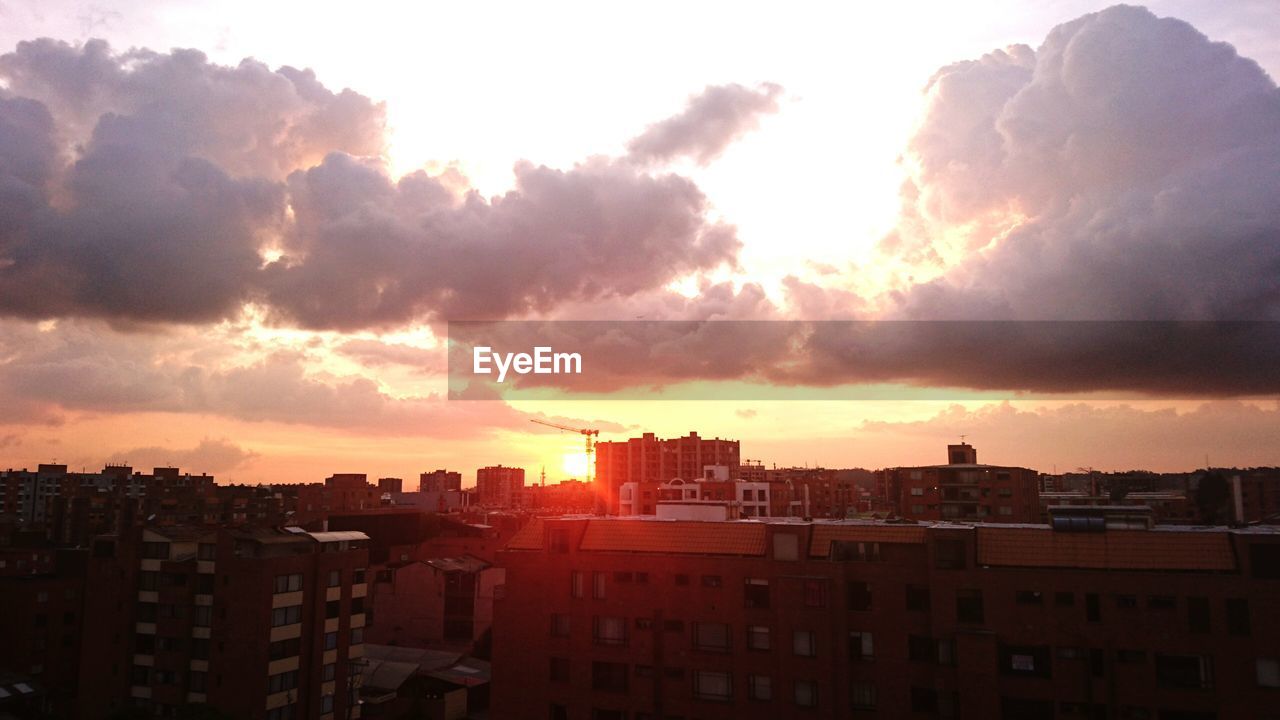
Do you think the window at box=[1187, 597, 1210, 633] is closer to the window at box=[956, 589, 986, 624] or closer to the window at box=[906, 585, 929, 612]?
the window at box=[956, 589, 986, 624]

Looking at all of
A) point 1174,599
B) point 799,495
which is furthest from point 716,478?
point 1174,599

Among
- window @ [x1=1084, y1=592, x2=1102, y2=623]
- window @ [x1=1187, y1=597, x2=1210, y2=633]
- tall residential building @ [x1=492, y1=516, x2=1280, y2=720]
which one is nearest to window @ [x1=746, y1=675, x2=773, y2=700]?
tall residential building @ [x1=492, y1=516, x2=1280, y2=720]

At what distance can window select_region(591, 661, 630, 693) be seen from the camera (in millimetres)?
49469

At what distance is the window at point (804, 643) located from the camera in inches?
1809

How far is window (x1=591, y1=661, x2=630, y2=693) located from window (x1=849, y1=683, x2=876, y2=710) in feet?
43.4

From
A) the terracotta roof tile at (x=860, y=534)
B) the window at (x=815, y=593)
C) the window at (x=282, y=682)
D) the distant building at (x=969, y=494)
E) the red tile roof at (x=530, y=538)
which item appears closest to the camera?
the window at (x=815, y=593)

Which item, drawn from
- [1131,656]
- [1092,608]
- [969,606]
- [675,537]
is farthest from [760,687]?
[1131,656]

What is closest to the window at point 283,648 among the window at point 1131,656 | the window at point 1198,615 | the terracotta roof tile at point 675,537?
the terracotta roof tile at point 675,537

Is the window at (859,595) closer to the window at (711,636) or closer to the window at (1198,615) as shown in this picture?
the window at (711,636)

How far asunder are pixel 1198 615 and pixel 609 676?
31.5 meters

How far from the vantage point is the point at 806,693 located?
45750 millimetres

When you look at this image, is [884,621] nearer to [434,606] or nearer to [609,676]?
[609,676]

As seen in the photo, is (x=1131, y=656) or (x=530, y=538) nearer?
(x=1131, y=656)

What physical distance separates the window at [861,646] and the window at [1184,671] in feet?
44.6
